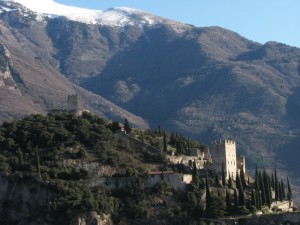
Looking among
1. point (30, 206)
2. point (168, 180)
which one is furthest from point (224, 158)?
point (30, 206)

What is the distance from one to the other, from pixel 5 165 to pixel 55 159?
21.4 ft

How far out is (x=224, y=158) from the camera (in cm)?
11094

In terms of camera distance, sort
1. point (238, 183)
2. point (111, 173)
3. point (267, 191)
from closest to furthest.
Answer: point (267, 191), point (238, 183), point (111, 173)

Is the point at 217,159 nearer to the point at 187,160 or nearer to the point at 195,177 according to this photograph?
the point at 187,160

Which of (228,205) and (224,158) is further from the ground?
(224,158)

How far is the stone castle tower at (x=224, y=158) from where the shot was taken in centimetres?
11006

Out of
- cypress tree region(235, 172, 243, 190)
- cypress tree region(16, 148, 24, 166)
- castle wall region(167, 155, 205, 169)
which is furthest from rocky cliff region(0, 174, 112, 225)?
castle wall region(167, 155, 205, 169)

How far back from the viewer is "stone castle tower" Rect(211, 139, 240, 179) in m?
110

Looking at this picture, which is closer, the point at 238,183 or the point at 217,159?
the point at 238,183

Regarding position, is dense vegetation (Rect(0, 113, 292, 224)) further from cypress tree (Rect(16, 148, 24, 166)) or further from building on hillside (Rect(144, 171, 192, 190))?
building on hillside (Rect(144, 171, 192, 190))

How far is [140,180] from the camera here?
3905 inches

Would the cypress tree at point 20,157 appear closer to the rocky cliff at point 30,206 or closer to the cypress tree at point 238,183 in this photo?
the rocky cliff at point 30,206

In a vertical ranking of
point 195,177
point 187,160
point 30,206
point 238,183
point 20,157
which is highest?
point 187,160

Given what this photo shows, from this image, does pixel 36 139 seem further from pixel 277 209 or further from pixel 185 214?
pixel 277 209
